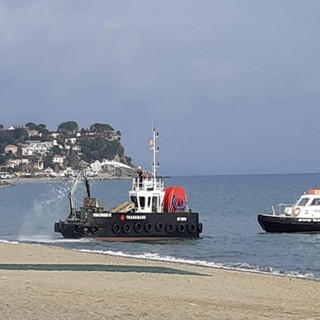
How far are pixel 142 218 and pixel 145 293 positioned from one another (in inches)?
897

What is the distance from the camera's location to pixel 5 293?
17.8m

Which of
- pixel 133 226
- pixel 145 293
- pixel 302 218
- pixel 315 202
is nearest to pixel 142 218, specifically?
pixel 133 226

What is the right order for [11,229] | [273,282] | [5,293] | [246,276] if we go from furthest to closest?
[11,229] < [246,276] < [273,282] < [5,293]

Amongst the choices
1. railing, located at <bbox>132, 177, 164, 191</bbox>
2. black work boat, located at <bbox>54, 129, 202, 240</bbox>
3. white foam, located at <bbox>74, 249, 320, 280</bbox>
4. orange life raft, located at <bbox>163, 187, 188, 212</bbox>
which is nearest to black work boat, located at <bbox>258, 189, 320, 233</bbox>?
black work boat, located at <bbox>54, 129, 202, 240</bbox>

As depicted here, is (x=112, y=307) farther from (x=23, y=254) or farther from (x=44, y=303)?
(x=23, y=254)

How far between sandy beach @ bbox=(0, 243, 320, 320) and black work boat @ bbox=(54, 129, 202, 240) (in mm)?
12323

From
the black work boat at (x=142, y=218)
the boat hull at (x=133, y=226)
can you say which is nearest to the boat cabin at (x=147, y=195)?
the black work boat at (x=142, y=218)

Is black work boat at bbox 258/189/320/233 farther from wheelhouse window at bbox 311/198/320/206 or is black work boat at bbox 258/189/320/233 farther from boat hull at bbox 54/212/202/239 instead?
boat hull at bbox 54/212/202/239

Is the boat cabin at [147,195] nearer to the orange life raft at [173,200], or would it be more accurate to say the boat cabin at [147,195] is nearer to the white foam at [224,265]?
the orange life raft at [173,200]

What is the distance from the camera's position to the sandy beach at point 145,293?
15.8 metres

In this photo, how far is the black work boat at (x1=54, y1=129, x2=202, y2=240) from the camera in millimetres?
42125

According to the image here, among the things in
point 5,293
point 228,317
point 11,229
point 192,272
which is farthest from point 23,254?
point 11,229

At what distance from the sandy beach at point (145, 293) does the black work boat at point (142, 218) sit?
1232cm

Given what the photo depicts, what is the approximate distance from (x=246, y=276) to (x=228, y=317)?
10324mm
